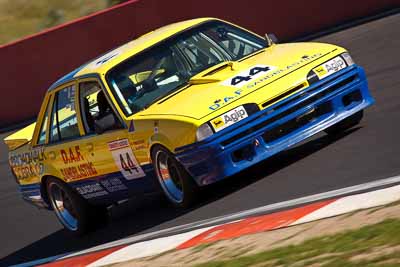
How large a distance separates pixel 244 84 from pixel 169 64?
0.99m

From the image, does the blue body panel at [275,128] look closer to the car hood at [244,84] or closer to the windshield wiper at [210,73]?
the car hood at [244,84]

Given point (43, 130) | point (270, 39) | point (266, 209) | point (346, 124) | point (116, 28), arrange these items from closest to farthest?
point (266, 209)
point (346, 124)
point (270, 39)
point (43, 130)
point (116, 28)

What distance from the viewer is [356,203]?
7.04 m

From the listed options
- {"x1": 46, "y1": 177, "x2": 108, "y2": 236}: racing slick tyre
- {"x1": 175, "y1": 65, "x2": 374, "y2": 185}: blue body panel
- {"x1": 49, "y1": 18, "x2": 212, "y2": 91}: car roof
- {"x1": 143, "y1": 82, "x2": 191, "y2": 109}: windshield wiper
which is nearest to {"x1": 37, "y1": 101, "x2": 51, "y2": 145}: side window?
{"x1": 49, "y1": 18, "x2": 212, "y2": 91}: car roof

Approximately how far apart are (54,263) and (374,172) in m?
3.02

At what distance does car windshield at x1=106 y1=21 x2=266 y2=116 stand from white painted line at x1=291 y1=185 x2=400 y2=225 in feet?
8.64

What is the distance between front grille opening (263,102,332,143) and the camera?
889cm

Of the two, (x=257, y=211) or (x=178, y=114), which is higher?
(x=178, y=114)

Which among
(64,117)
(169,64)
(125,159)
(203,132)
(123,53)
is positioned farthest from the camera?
(64,117)

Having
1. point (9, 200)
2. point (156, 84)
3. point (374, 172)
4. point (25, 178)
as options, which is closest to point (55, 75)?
point (9, 200)

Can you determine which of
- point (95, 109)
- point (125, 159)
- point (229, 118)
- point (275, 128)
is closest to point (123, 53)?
point (95, 109)

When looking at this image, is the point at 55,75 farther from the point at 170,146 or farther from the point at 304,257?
the point at 304,257

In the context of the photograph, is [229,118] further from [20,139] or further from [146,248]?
[20,139]

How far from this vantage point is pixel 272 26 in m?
18.7
